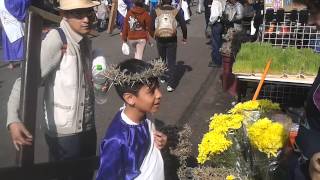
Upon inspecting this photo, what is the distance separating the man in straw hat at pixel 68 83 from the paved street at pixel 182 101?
21 cm

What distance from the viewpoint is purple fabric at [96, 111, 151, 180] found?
2.47 meters

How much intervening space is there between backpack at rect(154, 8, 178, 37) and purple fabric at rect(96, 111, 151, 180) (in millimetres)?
5352

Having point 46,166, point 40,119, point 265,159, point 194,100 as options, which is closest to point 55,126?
point 40,119

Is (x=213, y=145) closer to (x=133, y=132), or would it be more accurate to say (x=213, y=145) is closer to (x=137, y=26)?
(x=133, y=132)

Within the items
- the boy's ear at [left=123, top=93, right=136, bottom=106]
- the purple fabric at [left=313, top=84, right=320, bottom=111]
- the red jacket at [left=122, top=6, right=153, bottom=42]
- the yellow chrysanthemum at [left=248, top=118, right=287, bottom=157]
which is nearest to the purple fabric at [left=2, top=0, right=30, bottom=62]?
the red jacket at [left=122, top=6, right=153, bottom=42]

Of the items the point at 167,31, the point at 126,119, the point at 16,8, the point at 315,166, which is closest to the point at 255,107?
the point at 126,119

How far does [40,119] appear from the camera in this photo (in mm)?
3219

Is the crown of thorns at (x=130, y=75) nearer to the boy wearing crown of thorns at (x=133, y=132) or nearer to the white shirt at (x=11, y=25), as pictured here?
the boy wearing crown of thorns at (x=133, y=132)

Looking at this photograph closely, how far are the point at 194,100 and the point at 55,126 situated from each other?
473 cm

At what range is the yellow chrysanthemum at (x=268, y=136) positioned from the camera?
248 cm

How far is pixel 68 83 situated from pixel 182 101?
4672 millimetres

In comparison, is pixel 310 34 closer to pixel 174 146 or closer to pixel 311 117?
pixel 174 146

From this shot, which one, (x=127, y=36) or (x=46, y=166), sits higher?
(x=127, y=36)

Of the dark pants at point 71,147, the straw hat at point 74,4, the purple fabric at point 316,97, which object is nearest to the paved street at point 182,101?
the dark pants at point 71,147
